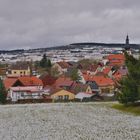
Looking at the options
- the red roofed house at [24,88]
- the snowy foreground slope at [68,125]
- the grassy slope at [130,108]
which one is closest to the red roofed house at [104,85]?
the red roofed house at [24,88]

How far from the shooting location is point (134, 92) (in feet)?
176

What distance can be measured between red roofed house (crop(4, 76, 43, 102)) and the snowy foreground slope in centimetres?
3379

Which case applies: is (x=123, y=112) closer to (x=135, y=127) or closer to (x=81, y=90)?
(x=135, y=127)

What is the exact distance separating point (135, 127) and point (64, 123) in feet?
20.3

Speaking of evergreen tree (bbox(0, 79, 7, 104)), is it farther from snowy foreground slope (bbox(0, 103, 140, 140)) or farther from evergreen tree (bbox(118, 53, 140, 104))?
evergreen tree (bbox(118, 53, 140, 104))

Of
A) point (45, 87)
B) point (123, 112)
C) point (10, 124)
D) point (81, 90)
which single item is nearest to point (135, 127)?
point (10, 124)

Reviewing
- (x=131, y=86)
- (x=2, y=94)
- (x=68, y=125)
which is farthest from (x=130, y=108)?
(x=2, y=94)

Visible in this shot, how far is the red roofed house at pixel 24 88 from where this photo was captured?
88500 mm

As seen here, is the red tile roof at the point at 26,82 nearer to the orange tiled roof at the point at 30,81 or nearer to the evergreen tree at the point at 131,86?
the orange tiled roof at the point at 30,81

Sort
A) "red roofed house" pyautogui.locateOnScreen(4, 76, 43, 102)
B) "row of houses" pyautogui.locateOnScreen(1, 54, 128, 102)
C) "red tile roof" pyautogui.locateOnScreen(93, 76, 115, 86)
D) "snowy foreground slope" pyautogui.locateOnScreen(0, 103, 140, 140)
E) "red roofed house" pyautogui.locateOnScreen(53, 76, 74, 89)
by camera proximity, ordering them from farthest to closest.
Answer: "red tile roof" pyautogui.locateOnScreen(93, 76, 115, 86)
"red roofed house" pyautogui.locateOnScreen(53, 76, 74, 89)
"red roofed house" pyautogui.locateOnScreen(4, 76, 43, 102)
"row of houses" pyautogui.locateOnScreen(1, 54, 128, 102)
"snowy foreground slope" pyautogui.locateOnScreen(0, 103, 140, 140)

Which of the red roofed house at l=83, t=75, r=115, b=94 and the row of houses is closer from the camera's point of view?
the row of houses

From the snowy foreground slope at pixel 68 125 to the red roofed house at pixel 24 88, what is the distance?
3379 centimetres

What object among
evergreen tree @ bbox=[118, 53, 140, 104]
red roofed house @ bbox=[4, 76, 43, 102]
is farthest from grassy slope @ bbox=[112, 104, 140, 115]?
red roofed house @ bbox=[4, 76, 43, 102]

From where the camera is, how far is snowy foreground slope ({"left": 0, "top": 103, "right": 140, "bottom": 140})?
3284cm
